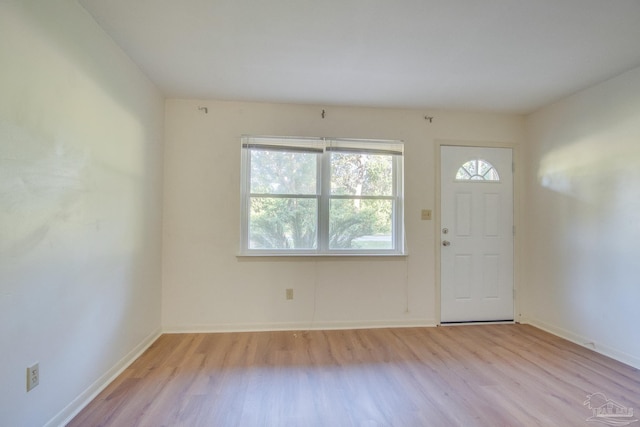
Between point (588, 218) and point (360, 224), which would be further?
point (360, 224)

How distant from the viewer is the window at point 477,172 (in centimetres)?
318

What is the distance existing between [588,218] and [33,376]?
13.6ft

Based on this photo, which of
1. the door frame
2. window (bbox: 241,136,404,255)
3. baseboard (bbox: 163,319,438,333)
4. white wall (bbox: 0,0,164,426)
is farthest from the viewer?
the door frame

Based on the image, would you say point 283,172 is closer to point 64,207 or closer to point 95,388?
point 64,207

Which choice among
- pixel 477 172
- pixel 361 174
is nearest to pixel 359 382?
pixel 361 174

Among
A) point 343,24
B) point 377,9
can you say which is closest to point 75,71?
point 343,24

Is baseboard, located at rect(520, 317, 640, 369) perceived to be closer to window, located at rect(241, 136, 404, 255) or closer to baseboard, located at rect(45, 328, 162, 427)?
window, located at rect(241, 136, 404, 255)

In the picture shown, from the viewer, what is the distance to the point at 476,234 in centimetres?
317

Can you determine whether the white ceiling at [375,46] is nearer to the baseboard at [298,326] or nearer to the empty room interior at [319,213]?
the empty room interior at [319,213]

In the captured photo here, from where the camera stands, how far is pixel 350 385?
76.5 inches

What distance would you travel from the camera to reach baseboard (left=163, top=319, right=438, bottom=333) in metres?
2.84
